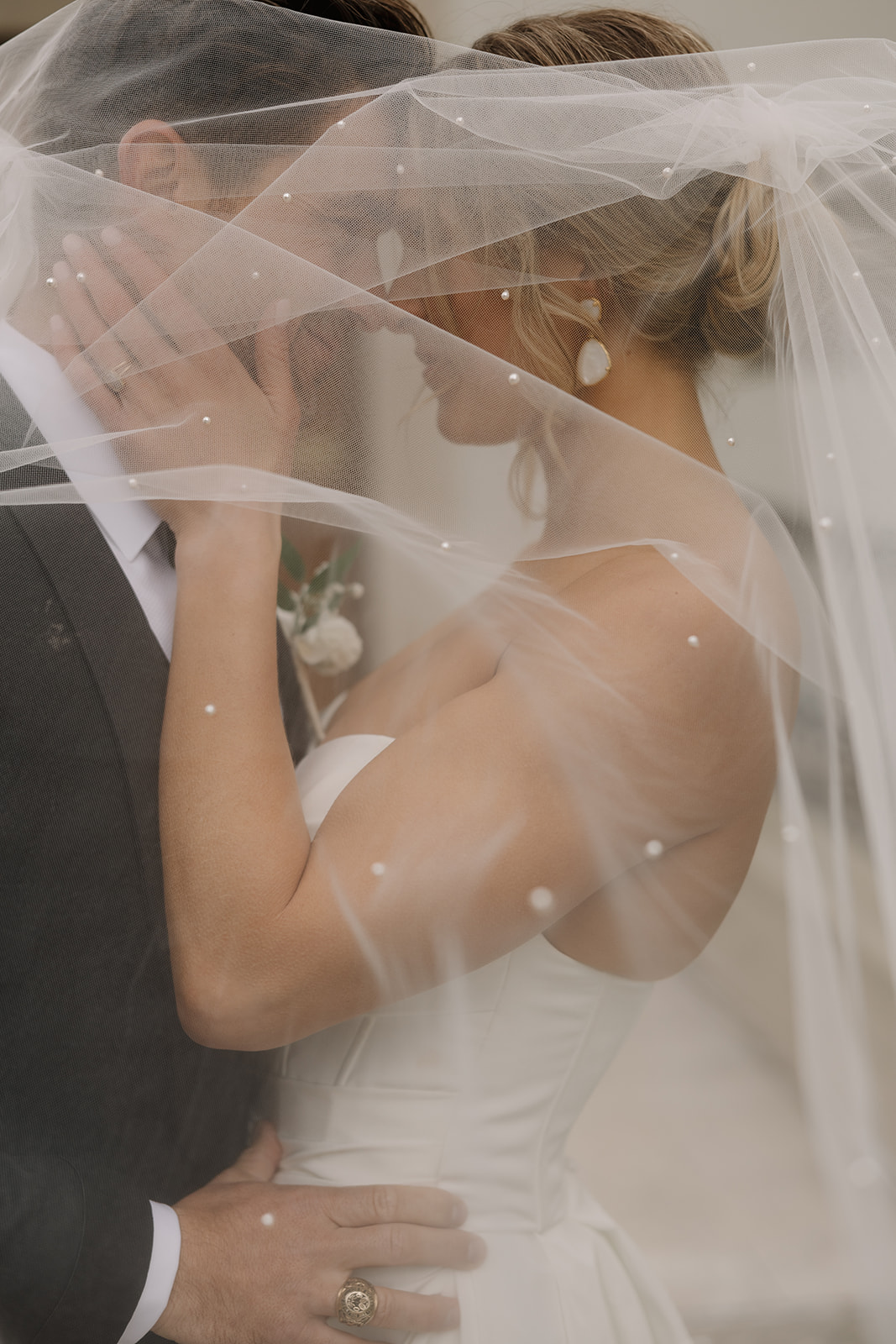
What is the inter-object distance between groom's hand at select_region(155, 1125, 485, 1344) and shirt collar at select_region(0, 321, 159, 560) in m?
0.53

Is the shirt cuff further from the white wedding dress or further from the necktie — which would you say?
the necktie

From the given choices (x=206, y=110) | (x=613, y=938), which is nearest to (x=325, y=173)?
(x=206, y=110)

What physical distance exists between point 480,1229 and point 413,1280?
0.06 metres

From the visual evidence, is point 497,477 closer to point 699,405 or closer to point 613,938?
point 699,405

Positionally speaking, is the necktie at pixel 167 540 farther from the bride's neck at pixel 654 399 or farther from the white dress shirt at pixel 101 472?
the bride's neck at pixel 654 399

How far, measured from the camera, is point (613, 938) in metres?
0.67

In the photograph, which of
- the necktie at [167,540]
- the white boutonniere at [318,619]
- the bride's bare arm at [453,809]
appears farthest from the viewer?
the white boutonniere at [318,619]

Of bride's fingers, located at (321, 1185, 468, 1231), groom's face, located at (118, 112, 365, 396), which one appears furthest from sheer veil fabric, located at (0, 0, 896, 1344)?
bride's fingers, located at (321, 1185, 468, 1231)

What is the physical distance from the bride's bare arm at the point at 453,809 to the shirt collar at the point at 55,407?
151 millimetres

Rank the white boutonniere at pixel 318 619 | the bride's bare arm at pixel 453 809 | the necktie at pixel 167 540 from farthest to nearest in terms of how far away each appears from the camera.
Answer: the white boutonniere at pixel 318 619, the necktie at pixel 167 540, the bride's bare arm at pixel 453 809

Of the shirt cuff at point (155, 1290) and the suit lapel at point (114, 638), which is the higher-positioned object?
the suit lapel at point (114, 638)

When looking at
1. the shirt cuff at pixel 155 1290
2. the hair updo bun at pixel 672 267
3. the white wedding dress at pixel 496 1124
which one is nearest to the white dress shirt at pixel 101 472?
the shirt cuff at pixel 155 1290

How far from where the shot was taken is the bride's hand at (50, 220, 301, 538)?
618 mm

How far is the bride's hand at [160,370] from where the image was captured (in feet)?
2.03
